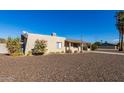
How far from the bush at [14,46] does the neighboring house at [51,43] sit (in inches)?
57.5

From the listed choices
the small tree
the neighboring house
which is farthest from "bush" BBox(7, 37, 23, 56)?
the small tree

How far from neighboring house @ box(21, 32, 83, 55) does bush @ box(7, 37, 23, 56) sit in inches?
57.5

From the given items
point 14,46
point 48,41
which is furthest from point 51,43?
point 14,46

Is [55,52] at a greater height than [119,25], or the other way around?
[119,25]

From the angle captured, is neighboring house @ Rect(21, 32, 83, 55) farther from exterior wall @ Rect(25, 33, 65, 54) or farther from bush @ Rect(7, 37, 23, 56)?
bush @ Rect(7, 37, 23, 56)

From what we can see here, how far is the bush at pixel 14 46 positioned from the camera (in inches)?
842

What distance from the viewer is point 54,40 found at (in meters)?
26.6

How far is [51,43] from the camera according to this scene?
26.1m
